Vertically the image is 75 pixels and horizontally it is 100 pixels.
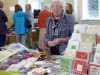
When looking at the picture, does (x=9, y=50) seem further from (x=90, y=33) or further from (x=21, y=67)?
(x=90, y=33)

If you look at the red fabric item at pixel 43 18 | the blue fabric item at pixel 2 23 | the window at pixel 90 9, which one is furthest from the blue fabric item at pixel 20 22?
the window at pixel 90 9

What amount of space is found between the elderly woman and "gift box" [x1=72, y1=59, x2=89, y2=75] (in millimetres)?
1201

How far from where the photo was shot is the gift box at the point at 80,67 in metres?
1.84

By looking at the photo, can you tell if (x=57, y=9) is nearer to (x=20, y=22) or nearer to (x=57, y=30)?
(x=57, y=30)

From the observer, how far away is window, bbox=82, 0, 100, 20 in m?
9.04

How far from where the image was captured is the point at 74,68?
1.92 metres

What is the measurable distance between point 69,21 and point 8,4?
7482 millimetres

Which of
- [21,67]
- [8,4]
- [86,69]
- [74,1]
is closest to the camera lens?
[86,69]

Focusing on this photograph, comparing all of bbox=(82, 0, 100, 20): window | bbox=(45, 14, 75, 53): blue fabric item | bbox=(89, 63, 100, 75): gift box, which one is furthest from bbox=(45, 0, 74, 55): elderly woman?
bbox=(82, 0, 100, 20): window

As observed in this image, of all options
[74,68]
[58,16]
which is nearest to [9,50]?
[58,16]

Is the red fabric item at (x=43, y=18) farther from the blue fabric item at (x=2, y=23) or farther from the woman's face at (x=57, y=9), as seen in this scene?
the woman's face at (x=57, y=9)

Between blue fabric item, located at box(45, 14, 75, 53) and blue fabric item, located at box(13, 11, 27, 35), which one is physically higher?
blue fabric item, located at box(45, 14, 75, 53)

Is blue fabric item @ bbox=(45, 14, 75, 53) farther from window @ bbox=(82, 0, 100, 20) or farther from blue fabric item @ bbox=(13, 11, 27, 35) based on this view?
window @ bbox=(82, 0, 100, 20)

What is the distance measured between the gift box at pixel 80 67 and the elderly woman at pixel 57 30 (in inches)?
47.3
